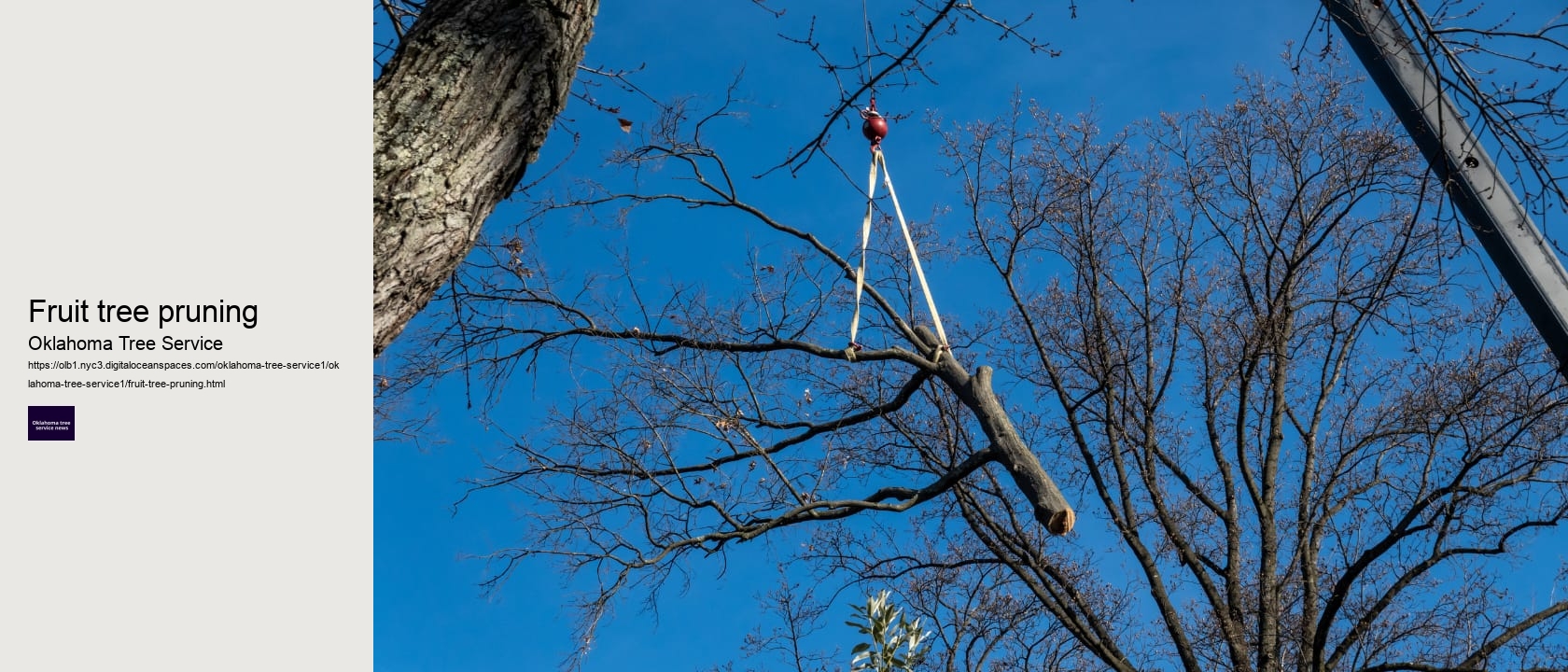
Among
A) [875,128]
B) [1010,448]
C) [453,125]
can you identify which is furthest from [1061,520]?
[453,125]

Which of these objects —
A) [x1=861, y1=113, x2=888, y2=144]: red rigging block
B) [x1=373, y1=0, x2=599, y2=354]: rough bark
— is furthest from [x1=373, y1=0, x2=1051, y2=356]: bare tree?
[x1=861, y1=113, x2=888, y2=144]: red rigging block

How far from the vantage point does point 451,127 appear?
2082 millimetres

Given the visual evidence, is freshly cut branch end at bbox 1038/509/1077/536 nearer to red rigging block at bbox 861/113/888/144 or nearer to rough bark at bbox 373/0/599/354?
red rigging block at bbox 861/113/888/144

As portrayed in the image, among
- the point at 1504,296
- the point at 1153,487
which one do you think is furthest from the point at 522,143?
the point at 1504,296

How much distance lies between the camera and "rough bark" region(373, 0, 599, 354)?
6.65ft

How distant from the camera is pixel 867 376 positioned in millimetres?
7016
